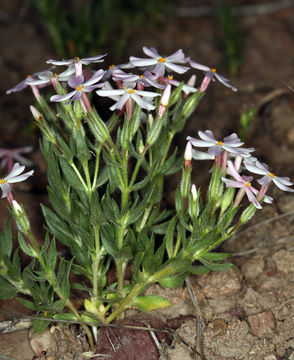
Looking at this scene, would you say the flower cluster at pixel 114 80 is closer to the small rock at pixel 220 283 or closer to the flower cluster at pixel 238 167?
the flower cluster at pixel 238 167

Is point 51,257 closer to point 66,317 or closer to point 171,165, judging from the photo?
point 66,317

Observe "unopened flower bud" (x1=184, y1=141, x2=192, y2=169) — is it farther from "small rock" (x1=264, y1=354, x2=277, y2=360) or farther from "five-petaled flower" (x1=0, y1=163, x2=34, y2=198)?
"small rock" (x1=264, y1=354, x2=277, y2=360)

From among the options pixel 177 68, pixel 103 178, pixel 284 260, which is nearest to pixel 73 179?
pixel 103 178

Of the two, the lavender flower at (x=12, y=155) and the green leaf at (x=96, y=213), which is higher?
the green leaf at (x=96, y=213)

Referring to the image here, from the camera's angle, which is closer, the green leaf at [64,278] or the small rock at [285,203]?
the green leaf at [64,278]

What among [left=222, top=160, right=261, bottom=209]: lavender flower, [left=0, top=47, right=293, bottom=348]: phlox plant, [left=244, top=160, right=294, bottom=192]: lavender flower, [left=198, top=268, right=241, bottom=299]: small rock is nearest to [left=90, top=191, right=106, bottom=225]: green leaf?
[left=0, top=47, right=293, bottom=348]: phlox plant

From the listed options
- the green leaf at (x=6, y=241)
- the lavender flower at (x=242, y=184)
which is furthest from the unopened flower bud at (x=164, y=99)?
the green leaf at (x=6, y=241)

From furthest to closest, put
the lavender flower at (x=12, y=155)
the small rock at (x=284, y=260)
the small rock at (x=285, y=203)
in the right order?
the lavender flower at (x=12, y=155) < the small rock at (x=285, y=203) < the small rock at (x=284, y=260)
